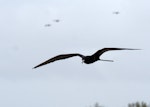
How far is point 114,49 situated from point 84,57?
224cm

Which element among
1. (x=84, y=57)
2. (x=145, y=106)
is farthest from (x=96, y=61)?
(x=145, y=106)

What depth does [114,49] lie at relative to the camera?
5053 cm

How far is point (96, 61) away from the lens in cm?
5097

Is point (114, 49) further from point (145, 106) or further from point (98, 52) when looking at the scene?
point (145, 106)

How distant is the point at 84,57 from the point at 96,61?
0.97 metres

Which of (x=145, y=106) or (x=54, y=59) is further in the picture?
(x=145, y=106)

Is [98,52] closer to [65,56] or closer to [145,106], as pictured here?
[65,56]

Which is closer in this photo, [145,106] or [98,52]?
[98,52]

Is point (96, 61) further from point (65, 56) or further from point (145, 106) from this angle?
point (145, 106)

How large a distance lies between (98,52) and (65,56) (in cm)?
240

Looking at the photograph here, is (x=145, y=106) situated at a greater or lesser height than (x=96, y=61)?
lesser

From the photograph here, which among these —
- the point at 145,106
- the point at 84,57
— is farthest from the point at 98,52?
the point at 145,106

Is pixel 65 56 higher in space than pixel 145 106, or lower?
higher

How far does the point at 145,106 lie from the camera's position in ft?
652
